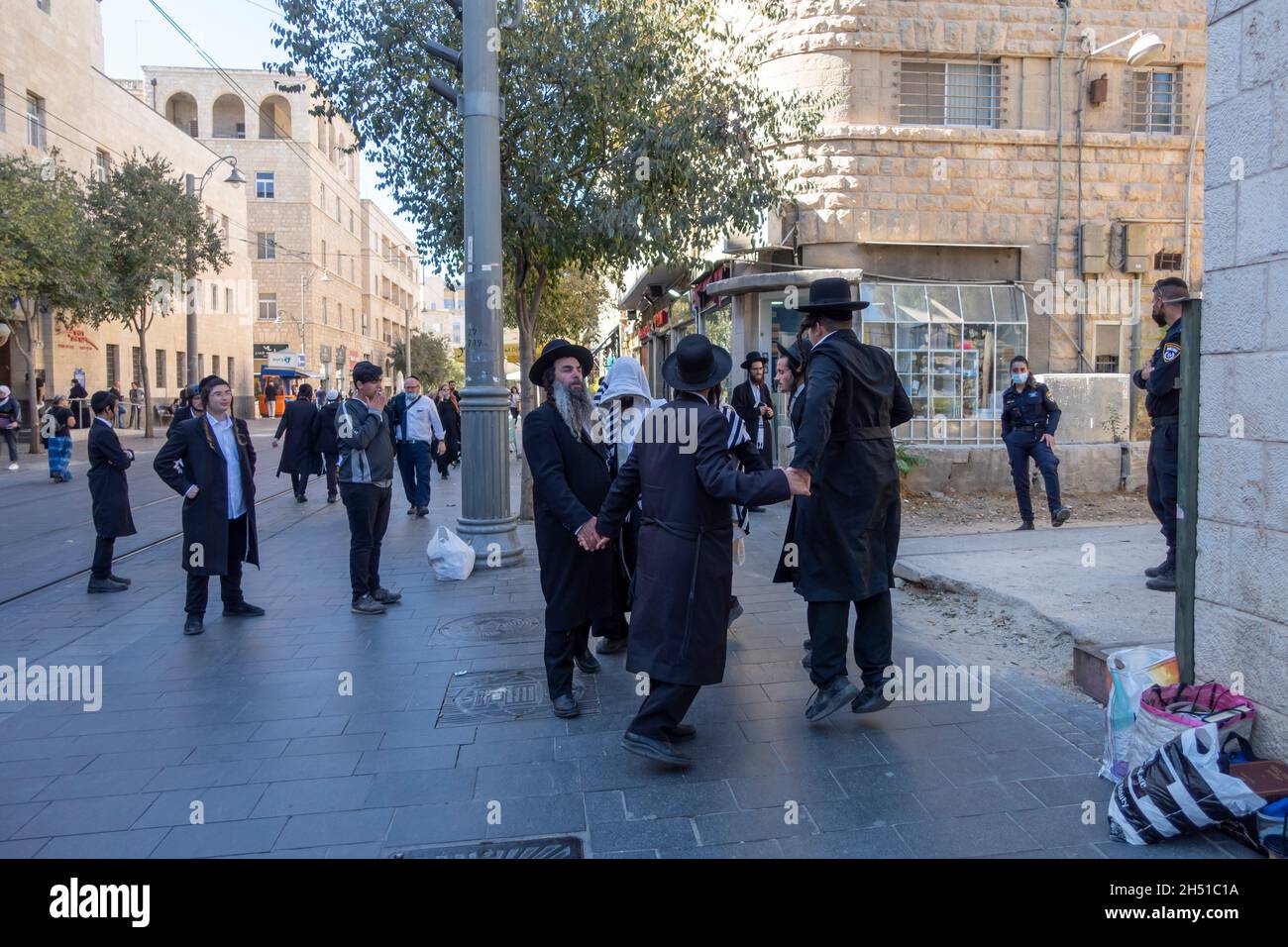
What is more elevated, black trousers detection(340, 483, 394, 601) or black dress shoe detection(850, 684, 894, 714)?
black trousers detection(340, 483, 394, 601)

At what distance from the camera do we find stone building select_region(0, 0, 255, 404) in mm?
27156

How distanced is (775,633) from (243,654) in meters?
3.38

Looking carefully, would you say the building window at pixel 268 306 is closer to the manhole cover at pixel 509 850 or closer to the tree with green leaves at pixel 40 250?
the tree with green leaves at pixel 40 250

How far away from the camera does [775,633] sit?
616 centimetres

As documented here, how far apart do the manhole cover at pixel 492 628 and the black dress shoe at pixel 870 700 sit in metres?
2.28

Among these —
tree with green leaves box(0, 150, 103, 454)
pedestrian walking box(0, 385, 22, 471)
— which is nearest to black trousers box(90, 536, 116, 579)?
tree with green leaves box(0, 150, 103, 454)

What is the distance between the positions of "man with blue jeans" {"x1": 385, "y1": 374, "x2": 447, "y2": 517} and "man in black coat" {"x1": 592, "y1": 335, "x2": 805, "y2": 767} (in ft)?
28.5

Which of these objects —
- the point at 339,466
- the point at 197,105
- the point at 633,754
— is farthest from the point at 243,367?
the point at 633,754

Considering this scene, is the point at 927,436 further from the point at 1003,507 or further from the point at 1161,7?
the point at 1161,7

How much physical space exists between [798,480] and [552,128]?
26.3ft

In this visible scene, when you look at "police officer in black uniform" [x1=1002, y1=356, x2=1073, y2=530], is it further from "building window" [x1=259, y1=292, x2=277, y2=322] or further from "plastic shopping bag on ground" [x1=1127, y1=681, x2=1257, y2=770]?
"building window" [x1=259, y1=292, x2=277, y2=322]

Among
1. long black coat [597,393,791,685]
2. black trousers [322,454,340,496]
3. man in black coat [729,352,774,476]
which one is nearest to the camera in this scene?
long black coat [597,393,791,685]

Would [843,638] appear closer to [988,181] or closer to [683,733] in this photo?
[683,733]

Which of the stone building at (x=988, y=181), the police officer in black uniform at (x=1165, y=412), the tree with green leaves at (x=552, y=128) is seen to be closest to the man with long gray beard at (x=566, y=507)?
the police officer in black uniform at (x=1165, y=412)
